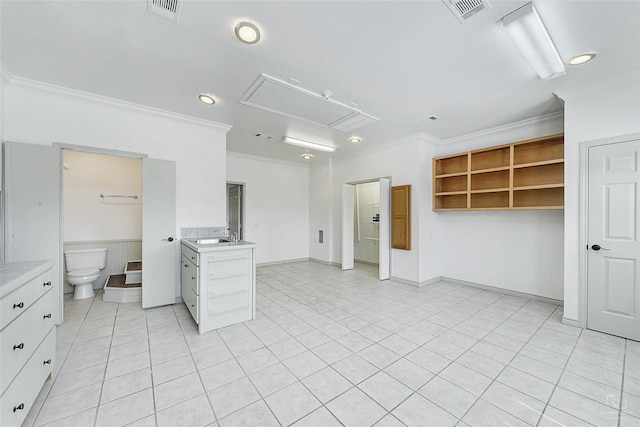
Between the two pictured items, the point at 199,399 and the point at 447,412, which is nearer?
the point at 447,412

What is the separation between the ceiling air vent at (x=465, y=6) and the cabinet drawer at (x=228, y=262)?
2.99m

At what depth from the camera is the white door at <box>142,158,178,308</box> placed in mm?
3426

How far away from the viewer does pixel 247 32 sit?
2.03 meters

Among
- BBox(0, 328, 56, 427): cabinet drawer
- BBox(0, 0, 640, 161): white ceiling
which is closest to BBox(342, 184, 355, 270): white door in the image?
BBox(0, 0, 640, 161): white ceiling

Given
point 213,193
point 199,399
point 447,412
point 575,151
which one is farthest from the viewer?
point 213,193

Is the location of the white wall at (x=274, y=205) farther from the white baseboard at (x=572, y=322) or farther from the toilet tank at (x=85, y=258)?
the white baseboard at (x=572, y=322)

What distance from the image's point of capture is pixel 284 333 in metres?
2.77

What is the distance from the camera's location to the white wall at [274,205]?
242 inches

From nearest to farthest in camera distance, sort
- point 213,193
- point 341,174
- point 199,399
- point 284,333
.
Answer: point 199,399 < point 284,333 < point 213,193 < point 341,174

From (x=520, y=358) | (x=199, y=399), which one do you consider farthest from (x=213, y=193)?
(x=520, y=358)

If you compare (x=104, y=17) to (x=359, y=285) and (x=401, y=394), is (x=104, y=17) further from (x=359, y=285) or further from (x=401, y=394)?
(x=359, y=285)

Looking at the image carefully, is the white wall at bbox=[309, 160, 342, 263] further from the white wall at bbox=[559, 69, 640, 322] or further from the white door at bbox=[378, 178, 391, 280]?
the white wall at bbox=[559, 69, 640, 322]

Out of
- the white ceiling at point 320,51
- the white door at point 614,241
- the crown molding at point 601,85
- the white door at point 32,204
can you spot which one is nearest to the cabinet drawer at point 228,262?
the white door at point 32,204

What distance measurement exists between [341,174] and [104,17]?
4.91 metres
